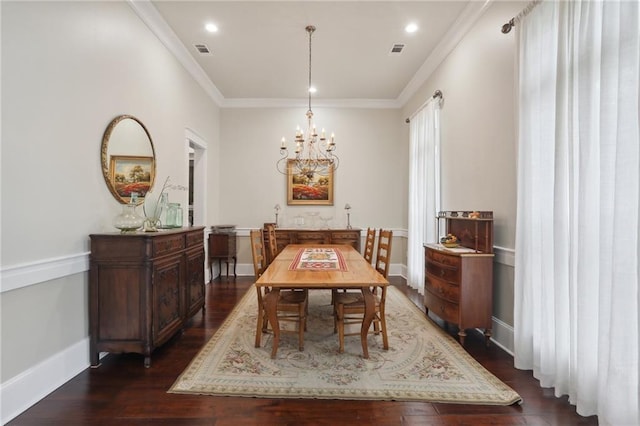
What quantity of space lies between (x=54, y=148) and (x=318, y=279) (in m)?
2.15

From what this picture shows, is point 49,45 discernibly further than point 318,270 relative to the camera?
No

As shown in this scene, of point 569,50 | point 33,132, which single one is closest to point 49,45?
point 33,132

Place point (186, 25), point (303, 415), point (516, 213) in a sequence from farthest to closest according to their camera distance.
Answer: point (186, 25), point (516, 213), point (303, 415)

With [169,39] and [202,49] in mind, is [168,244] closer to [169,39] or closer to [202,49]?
[169,39]

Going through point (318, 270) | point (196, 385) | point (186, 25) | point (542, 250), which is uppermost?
point (186, 25)

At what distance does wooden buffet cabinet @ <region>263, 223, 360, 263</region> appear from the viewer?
5.35 metres

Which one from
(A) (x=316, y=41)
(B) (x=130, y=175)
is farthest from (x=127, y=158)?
(A) (x=316, y=41)

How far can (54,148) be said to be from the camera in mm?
2121

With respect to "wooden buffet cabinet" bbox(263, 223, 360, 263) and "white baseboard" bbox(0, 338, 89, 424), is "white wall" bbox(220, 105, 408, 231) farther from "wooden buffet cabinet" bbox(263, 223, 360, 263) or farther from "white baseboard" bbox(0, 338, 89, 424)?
"white baseboard" bbox(0, 338, 89, 424)

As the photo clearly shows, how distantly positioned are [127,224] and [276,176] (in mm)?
3485

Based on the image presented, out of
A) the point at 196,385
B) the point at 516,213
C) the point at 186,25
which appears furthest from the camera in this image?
the point at 186,25

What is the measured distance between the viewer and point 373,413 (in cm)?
186

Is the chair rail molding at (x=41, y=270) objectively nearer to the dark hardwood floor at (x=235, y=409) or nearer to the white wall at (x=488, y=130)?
the dark hardwood floor at (x=235, y=409)

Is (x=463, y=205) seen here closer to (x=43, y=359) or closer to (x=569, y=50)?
(x=569, y=50)
